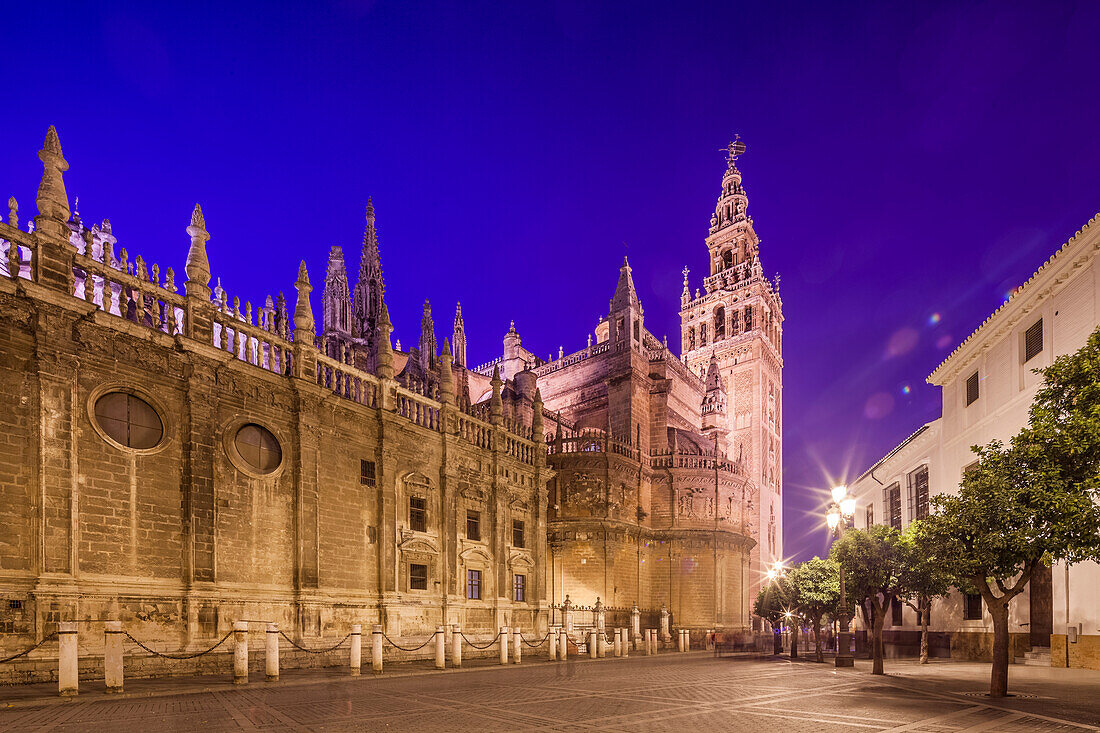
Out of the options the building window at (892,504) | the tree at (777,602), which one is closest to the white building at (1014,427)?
the building window at (892,504)

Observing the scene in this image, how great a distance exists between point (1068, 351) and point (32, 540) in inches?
1153

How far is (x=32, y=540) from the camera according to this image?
14953 mm

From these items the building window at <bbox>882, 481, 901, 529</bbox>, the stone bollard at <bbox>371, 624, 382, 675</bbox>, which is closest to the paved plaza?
the stone bollard at <bbox>371, 624, 382, 675</bbox>

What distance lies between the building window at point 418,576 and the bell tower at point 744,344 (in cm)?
4826

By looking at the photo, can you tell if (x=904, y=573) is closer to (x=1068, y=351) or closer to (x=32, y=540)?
(x=1068, y=351)

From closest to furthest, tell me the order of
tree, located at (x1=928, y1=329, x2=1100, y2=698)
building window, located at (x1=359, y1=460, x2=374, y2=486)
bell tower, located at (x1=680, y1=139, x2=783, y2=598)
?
1. tree, located at (x1=928, y1=329, x2=1100, y2=698)
2. building window, located at (x1=359, y1=460, x2=374, y2=486)
3. bell tower, located at (x1=680, y1=139, x2=783, y2=598)

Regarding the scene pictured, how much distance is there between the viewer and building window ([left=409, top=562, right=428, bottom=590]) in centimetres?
2514

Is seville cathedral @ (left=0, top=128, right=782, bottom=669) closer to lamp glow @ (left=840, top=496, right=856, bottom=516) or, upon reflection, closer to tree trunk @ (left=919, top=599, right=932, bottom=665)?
lamp glow @ (left=840, top=496, right=856, bottom=516)

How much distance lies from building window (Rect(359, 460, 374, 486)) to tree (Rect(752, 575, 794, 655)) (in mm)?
21653

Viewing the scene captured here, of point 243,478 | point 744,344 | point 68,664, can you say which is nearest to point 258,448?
point 243,478

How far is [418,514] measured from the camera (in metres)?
26.0

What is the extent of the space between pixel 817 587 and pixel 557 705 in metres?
23.3

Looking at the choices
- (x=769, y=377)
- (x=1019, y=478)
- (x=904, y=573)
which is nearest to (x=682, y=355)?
(x=769, y=377)

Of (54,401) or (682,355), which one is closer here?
(54,401)
